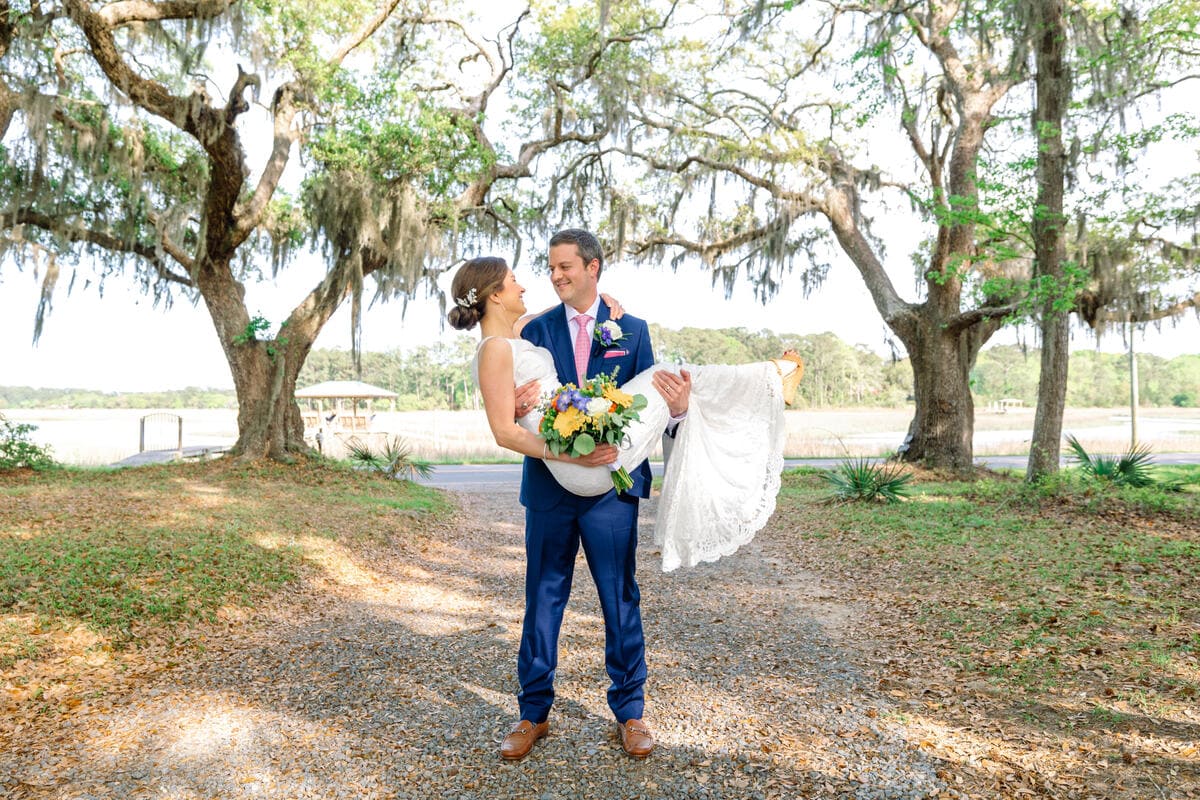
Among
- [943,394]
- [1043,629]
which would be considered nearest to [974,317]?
[943,394]

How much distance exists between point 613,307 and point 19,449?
12.8 m

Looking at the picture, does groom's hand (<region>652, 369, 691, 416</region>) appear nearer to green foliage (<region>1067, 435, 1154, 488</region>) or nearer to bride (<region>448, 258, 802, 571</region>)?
bride (<region>448, 258, 802, 571</region>)

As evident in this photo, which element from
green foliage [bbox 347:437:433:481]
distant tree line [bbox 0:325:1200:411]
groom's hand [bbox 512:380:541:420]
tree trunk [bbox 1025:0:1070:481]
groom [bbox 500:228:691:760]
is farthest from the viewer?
distant tree line [bbox 0:325:1200:411]

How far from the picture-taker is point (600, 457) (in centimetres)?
265

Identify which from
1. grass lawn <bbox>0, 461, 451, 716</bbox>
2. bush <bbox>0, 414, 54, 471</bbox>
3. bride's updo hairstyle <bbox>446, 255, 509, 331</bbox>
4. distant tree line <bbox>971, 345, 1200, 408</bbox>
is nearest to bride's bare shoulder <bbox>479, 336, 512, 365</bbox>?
bride's updo hairstyle <bbox>446, 255, 509, 331</bbox>

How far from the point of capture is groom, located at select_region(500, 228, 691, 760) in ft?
9.28

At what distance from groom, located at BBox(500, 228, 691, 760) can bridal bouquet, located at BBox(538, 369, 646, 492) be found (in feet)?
0.80

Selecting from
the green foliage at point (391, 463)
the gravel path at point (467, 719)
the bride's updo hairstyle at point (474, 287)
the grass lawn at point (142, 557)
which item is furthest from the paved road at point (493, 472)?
the bride's updo hairstyle at point (474, 287)

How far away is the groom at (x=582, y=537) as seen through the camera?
2.83m

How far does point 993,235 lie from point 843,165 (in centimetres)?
433

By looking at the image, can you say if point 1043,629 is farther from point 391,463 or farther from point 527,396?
point 391,463

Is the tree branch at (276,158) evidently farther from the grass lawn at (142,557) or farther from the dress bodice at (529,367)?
the dress bodice at (529,367)


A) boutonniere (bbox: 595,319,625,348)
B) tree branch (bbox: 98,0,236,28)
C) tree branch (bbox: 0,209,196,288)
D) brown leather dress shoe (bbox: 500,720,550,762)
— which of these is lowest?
brown leather dress shoe (bbox: 500,720,550,762)

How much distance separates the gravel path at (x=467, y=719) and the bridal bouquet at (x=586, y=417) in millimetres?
1190
